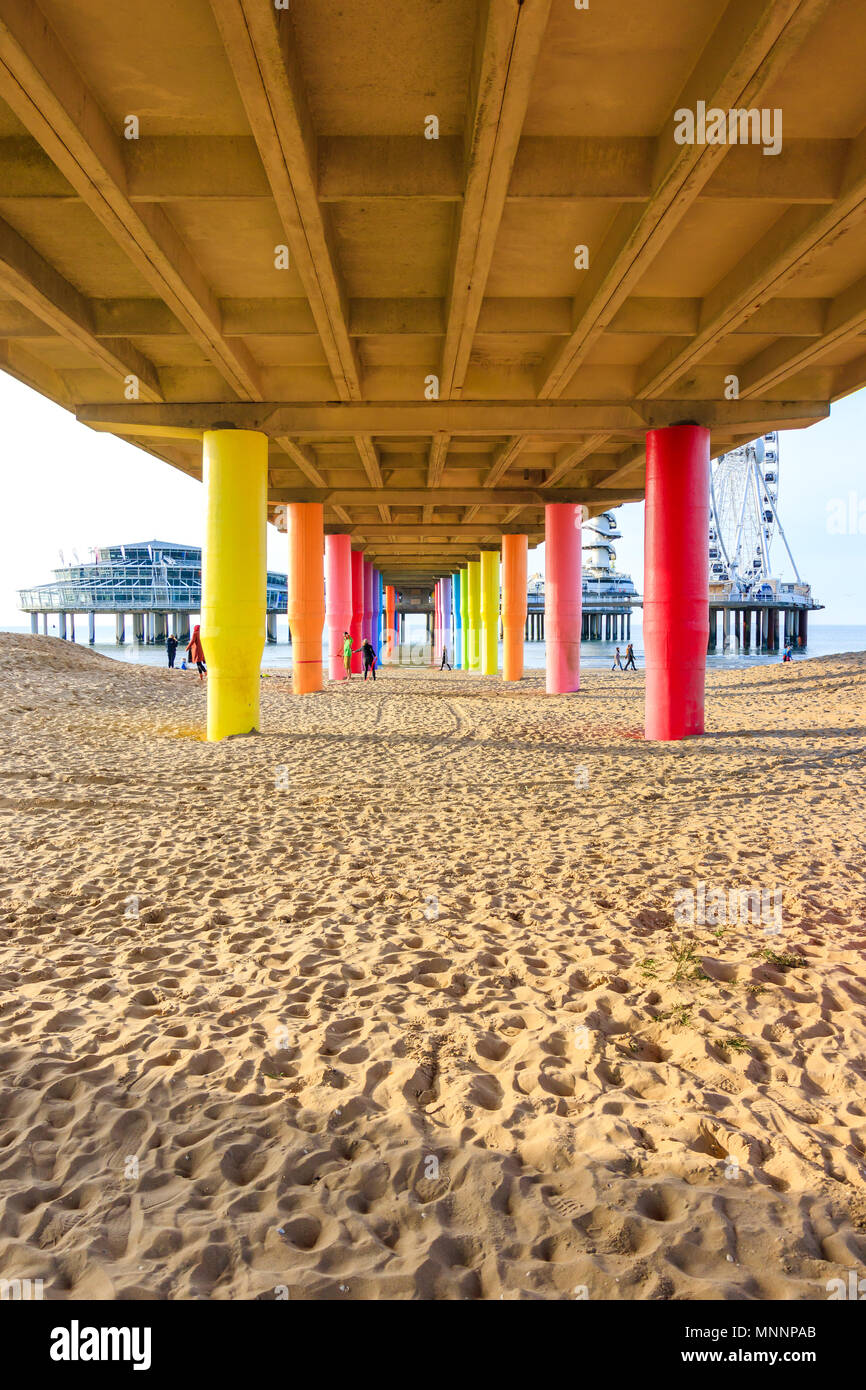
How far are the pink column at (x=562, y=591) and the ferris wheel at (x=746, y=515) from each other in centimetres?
5371

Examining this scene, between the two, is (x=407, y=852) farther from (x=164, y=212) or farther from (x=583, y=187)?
(x=164, y=212)

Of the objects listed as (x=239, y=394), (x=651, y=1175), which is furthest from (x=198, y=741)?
(x=651, y=1175)

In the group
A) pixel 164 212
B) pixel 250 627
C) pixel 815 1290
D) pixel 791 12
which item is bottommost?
pixel 815 1290

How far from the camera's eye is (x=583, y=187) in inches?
263

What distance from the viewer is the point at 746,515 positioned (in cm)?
7475

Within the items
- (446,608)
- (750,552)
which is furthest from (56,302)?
(750,552)

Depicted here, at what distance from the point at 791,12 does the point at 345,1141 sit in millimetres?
6414

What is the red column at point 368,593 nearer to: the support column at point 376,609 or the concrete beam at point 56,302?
the support column at point 376,609

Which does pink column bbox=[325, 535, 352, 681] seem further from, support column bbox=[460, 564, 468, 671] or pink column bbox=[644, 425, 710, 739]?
pink column bbox=[644, 425, 710, 739]

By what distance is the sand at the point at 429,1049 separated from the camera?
2.41 metres

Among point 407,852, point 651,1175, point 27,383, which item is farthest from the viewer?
point 27,383

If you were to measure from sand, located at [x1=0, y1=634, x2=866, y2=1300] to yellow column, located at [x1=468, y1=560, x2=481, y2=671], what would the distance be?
1242 inches

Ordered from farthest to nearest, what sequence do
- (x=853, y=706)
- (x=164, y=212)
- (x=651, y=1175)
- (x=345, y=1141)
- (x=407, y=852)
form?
1. (x=853, y=706)
2. (x=164, y=212)
3. (x=407, y=852)
4. (x=345, y=1141)
5. (x=651, y=1175)

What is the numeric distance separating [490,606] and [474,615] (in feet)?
20.1
